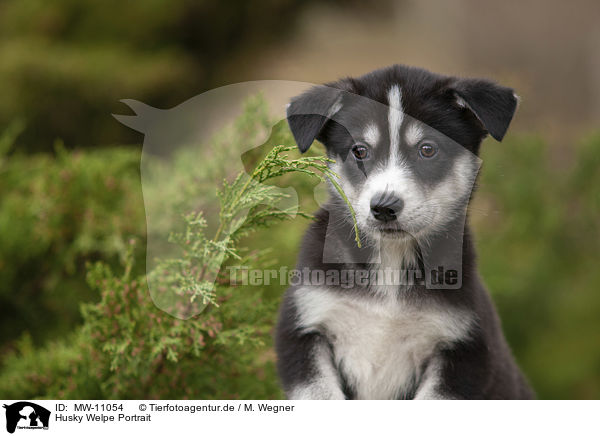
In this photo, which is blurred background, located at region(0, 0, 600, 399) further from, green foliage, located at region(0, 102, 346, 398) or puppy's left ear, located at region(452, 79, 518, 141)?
puppy's left ear, located at region(452, 79, 518, 141)

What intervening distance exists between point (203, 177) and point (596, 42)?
681 cm

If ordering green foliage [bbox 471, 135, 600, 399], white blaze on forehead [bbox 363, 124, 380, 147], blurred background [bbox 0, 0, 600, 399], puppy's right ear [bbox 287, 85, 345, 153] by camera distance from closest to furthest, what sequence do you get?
puppy's right ear [bbox 287, 85, 345, 153] → white blaze on forehead [bbox 363, 124, 380, 147] → blurred background [bbox 0, 0, 600, 399] → green foliage [bbox 471, 135, 600, 399]

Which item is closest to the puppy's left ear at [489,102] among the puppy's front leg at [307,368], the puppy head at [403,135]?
the puppy head at [403,135]

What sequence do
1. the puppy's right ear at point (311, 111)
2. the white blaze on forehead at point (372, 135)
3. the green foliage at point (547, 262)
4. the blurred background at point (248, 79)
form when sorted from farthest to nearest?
the green foliage at point (547, 262), the blurred background at point (248, 79), the white blaze on forehead at point (372, 135), the puppy's right ear at point (311, 111)

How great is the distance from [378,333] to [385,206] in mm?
514

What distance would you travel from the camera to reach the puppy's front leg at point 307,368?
2.47 m

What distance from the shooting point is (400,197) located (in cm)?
226

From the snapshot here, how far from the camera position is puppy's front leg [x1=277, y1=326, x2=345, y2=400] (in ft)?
8.11

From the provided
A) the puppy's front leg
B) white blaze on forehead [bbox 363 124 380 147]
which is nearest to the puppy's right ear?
white blaze on forehead [bbox 363 124 380 147]

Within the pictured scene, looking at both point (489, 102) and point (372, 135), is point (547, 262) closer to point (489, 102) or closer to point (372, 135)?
point (489, 102)

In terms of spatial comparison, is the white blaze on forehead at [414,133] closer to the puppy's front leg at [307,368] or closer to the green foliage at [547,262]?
the puppy's front leg at [307,368]

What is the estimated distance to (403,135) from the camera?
91.2 inches
